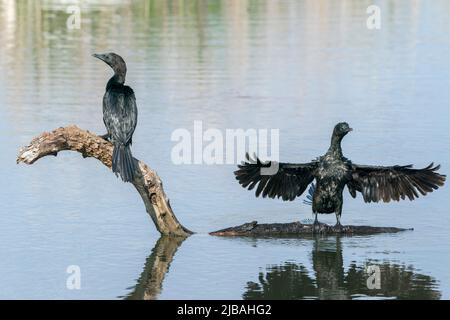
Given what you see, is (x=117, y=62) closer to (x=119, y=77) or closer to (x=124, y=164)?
(x=119, y=77)

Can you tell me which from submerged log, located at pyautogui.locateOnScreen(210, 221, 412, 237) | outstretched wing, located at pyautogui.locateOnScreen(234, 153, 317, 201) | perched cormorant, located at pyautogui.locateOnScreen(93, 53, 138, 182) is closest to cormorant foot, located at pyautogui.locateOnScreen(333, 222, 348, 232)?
submerged log, located at pyautogui.locateOnScreen(210, 221, 412, 237)

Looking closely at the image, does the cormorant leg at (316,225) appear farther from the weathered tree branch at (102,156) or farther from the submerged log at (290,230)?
the weathered tree branch at (102,156)

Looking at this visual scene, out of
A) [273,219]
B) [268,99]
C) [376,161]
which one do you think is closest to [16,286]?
[273,219]

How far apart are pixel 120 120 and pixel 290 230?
2.59m

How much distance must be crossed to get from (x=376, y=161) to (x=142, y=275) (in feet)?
22.3

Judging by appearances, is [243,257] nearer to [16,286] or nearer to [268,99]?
[16,286]

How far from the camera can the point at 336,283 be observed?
16.4 metres

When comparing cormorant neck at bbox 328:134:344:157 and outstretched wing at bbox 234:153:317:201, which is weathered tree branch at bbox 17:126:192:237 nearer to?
outstretched wing at bbox 234:153:317:201

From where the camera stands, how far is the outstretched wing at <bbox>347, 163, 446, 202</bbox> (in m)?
18.3

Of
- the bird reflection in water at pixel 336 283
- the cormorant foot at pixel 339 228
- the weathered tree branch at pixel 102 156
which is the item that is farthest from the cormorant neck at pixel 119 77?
the cormorant foot at pixel 339 228

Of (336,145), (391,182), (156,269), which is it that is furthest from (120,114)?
(391,182)

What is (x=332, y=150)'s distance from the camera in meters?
18.4

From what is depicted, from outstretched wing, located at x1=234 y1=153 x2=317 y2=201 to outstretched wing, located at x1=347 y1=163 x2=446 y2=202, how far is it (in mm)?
598
